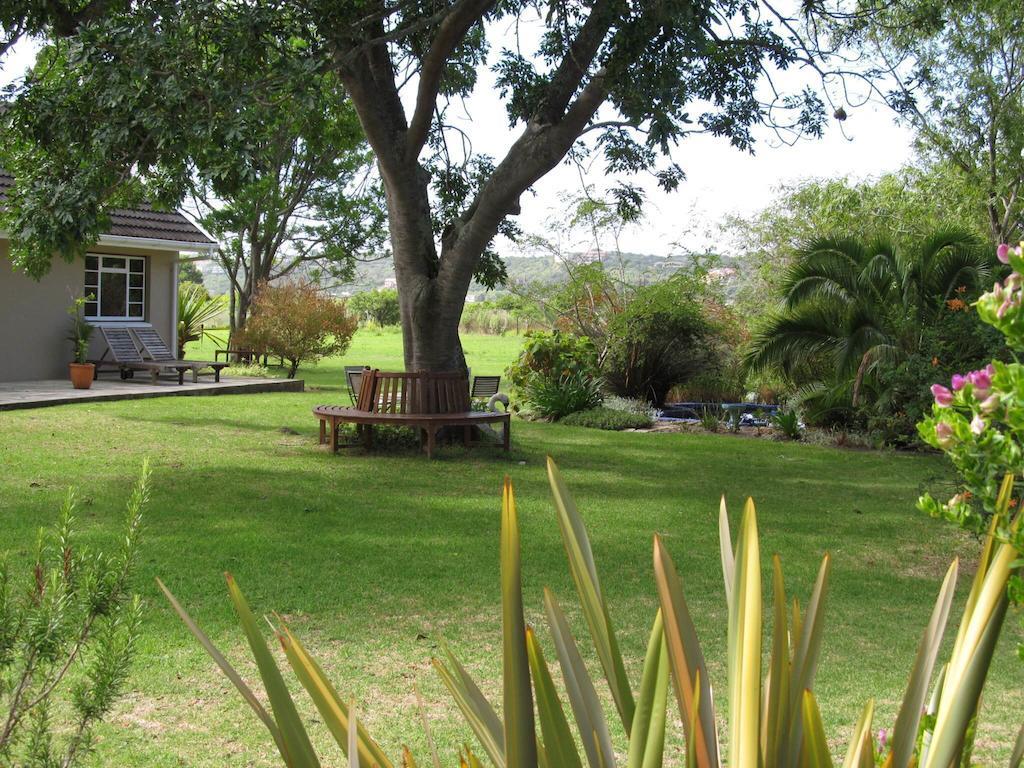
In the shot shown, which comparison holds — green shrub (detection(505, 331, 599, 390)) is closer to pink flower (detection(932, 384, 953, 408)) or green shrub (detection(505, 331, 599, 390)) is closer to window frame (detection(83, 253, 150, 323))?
window frame (detection(83, 253, 150, 323))

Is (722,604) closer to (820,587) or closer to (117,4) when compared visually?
(820,587)

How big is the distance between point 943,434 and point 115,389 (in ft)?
63.9

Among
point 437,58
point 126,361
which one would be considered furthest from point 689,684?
point 126,361

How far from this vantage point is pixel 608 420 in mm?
17891

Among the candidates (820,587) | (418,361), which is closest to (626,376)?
(418,361)

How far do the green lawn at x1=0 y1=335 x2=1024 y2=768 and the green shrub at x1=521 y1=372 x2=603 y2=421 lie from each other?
102 inches

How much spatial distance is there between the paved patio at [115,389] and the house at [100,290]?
680 mm

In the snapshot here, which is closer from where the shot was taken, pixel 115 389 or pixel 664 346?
pixel 115 389

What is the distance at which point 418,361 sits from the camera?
1416cm

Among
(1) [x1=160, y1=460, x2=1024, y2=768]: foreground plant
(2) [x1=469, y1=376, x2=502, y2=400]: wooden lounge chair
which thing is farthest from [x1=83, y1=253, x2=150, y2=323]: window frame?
(1) [x1=160, y1=460, x2=1024, y2=768]: foreground plant

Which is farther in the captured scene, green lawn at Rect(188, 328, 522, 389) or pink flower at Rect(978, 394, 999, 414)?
green lawn at Rect(188, 328, 522, 389)

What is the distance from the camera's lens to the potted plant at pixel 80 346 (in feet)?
62.4

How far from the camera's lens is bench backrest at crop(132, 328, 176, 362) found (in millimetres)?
22078

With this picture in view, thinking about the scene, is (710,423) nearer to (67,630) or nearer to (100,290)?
(100,290)
